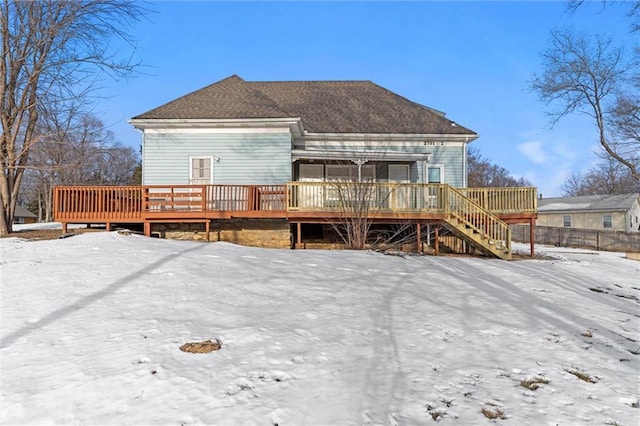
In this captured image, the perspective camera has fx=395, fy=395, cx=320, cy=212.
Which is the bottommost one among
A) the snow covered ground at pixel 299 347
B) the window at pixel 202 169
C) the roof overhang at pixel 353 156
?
the snow covered ground at pixel 299 347

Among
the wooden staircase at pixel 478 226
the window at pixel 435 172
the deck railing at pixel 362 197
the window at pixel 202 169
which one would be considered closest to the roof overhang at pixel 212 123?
the window at pixel 202 169

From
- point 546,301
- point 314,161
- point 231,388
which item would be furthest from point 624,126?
point 231,388

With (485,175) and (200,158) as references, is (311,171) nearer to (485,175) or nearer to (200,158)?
(200,158)

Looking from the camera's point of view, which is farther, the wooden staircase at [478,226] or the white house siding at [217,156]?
the white house siding at [217,156]

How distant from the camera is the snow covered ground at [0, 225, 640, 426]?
3381 millimetres

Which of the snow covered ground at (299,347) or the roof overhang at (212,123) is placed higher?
the roof overhang at (212,123)

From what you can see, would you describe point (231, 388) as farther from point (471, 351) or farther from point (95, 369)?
point (471, 351)

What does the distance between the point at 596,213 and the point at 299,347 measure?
4573cm

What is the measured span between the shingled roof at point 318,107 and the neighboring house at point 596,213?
1131 inches

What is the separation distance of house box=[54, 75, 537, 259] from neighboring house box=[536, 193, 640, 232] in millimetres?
29550

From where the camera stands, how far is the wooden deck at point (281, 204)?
43.1 ft

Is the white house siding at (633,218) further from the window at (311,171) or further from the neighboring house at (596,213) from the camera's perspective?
the window at (311,171)

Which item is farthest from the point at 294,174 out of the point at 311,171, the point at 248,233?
the point at 248,233

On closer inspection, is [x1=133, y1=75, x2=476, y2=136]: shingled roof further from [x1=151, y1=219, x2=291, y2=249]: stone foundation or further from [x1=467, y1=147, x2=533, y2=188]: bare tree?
[x1=467, y1=147, x2=533, y2=188]: bare tree
